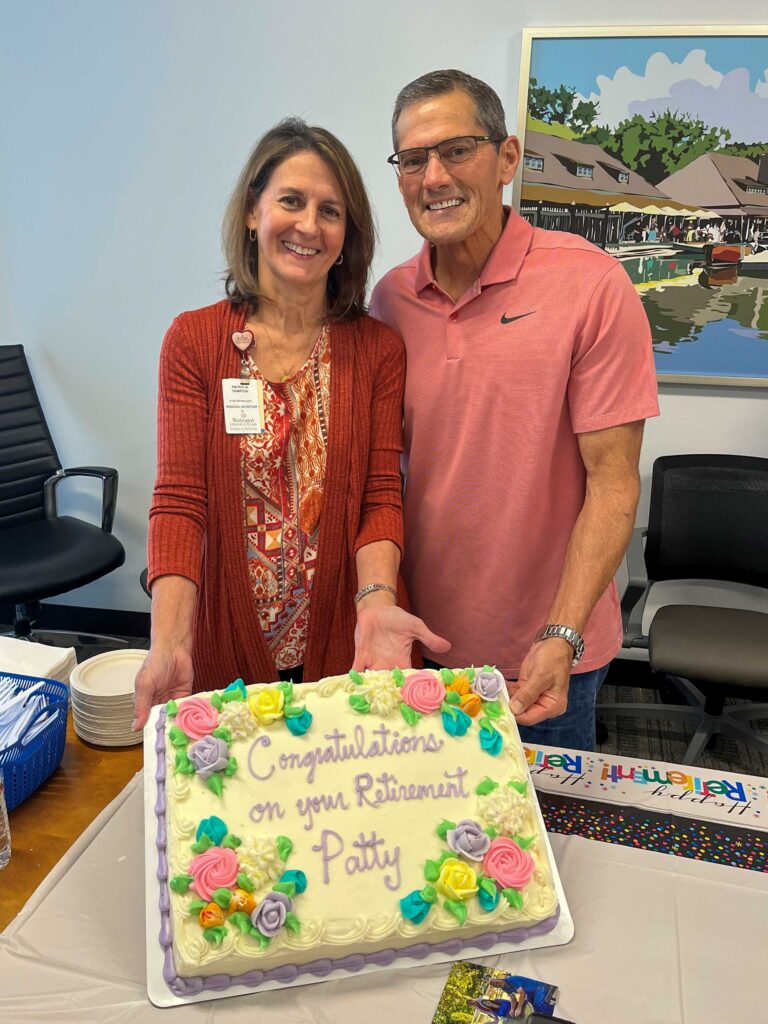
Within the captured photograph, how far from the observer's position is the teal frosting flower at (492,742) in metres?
1.13

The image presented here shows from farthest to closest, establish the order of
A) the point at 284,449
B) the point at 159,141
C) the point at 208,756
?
the point at 159,141 → the point at 284,449 → the point at 208,756

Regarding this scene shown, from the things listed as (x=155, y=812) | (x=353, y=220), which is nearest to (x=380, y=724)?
(x=155, y=812)

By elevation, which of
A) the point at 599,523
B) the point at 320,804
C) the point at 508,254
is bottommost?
the point at 320,804

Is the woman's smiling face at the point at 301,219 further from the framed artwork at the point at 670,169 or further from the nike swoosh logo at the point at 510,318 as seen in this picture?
the framed artwork at the point at 670,169

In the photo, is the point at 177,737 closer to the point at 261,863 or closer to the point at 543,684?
the point at 261,863

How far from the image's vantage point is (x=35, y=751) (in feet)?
4.16

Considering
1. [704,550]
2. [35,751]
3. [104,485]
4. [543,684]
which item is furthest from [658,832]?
[104,485]

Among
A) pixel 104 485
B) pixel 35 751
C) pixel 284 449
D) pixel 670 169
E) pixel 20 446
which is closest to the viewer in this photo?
pixel 35 751

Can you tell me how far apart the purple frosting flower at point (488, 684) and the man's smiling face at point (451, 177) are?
771 mm

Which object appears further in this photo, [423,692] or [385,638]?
[385,638]

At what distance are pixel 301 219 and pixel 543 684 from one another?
936mm

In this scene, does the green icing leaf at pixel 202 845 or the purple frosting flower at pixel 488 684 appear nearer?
the green icing leaf at pixel 202 845

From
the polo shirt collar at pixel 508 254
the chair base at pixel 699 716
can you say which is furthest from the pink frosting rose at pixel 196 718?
the chair base at pixel 699 716

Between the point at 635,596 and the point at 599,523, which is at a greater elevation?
the point at 599,523
